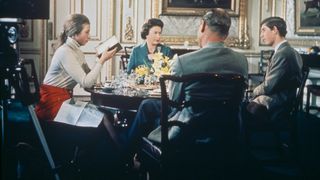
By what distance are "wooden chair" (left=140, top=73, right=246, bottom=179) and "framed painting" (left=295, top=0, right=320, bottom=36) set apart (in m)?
4.56

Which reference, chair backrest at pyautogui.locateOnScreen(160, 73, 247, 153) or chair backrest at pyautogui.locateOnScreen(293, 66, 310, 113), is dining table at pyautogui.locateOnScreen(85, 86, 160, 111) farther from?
chair backrest at pyautogui.locateOnScreen(293, 66, 310, 113)

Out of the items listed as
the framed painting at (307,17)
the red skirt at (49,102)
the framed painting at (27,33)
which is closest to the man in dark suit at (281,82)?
the red skirt at (49,102)

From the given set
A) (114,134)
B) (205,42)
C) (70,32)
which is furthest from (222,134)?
(70,32)

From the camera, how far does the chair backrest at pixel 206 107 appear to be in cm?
217

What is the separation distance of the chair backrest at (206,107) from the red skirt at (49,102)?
976mm

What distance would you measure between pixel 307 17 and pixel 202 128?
472 cm

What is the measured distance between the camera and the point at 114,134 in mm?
3049

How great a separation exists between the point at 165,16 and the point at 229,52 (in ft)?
14.7

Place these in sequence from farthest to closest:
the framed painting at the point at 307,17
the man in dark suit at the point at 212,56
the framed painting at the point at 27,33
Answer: the framed painting at the point at 27,33, the framed painting at the point at 307,17, the man in dark suit at the point at 212,56

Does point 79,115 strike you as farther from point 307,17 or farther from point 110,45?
point 307,17

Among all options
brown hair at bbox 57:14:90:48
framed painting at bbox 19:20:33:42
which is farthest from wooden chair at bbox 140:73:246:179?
framed painting at bbox 19:20:33:42

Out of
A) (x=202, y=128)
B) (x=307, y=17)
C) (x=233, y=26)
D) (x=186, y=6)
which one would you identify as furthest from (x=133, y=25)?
(x=202, y=128)

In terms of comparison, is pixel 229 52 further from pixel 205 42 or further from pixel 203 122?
pixel 203 122

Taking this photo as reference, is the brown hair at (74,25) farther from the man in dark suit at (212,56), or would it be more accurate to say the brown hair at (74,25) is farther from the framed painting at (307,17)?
the framed painting at (307,17)
